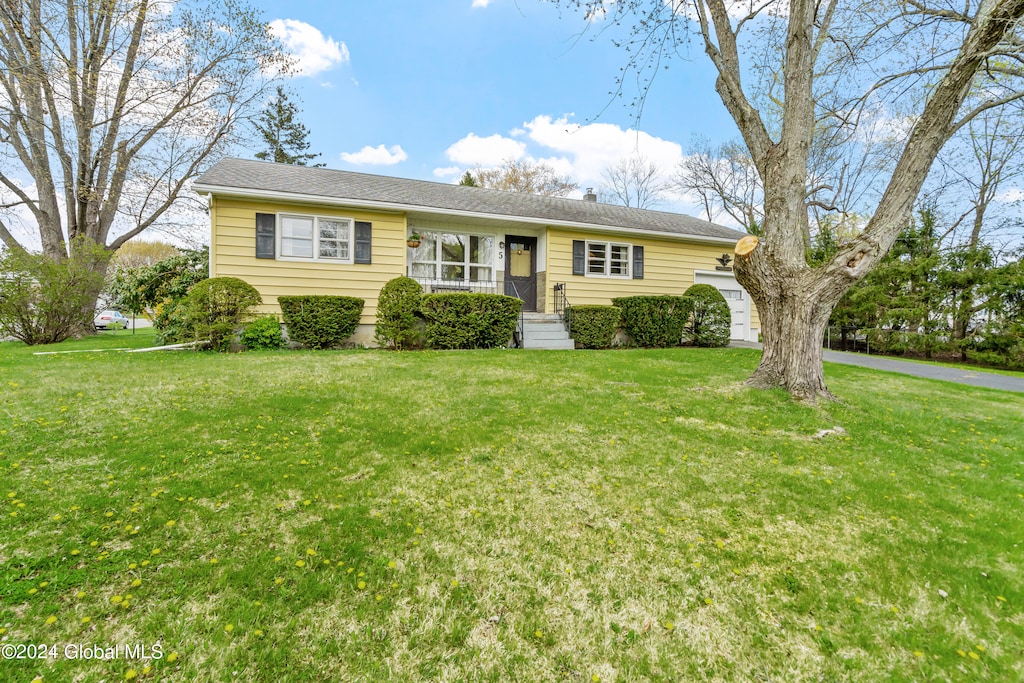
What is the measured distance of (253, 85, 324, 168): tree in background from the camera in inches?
1140

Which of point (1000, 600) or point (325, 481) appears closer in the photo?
point (1000, 600)

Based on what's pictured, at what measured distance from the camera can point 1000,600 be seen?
2076mm

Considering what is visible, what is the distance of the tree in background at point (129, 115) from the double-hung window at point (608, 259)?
12696mm

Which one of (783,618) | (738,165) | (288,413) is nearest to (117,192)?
(288,413)

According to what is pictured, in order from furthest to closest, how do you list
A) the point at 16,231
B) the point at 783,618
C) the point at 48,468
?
the point at 16,231, the point at 48,468, the point at 783,618

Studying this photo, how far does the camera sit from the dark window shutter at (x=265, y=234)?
9.74 meters

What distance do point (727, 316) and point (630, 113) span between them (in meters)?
6.93

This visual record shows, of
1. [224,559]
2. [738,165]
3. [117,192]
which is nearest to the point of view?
[224,559]

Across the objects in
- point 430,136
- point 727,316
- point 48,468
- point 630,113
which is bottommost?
point 48,468

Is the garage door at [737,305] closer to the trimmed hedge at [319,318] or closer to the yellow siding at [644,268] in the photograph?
the yellow siding at [644,268]

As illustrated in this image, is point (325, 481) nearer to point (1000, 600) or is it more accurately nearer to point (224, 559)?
point (224, 559)

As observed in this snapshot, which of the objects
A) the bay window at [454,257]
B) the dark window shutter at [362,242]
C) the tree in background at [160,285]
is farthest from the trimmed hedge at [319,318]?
the tree in background at [160,285]

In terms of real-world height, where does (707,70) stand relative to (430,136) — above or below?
below

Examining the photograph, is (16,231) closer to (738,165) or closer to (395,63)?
(395,63)
